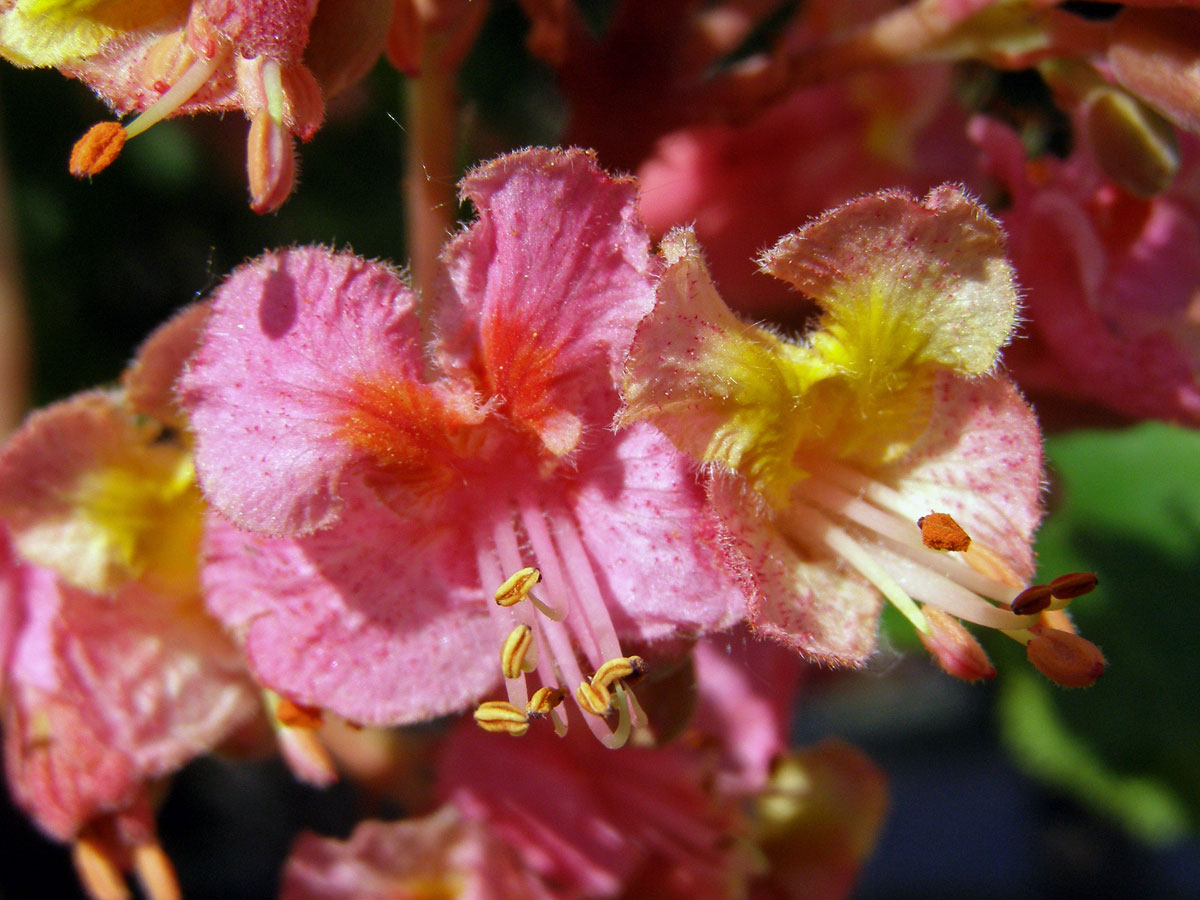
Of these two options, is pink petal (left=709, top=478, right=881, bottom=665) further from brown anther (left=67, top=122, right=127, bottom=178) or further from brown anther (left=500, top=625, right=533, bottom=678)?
brown anther (left=67, top=122, right=127, bottom=178)

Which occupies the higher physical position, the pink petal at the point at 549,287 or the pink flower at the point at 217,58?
the pink flower at the point at 217,58

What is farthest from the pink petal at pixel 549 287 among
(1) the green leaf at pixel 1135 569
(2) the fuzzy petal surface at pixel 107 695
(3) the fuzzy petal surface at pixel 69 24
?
(1) the green leaf at pixel 1135 569

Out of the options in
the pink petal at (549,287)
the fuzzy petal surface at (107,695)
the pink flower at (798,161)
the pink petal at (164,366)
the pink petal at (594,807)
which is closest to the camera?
the pink petal at (549,287)

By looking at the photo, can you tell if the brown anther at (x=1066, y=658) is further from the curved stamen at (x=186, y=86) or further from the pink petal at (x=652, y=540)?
the curved stamen at (x=186, y=86)

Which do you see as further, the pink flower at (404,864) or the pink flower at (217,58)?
the pink flower at (404,864)

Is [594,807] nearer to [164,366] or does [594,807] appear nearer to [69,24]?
[164,366]

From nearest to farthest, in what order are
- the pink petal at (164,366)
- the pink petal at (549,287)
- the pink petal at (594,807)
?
1. the pink petal at (549,287)
2. the pink petal at (164,366)
3. the pink petal at (594,807)

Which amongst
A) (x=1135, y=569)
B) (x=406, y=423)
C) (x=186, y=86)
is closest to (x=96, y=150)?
(x=186, y=86)

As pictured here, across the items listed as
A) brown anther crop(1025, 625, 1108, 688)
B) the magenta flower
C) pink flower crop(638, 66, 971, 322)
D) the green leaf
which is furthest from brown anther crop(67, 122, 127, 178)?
the green leaf

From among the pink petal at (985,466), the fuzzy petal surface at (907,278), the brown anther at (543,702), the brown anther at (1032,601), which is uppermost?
the fuzzy petal surface at (907,278)
